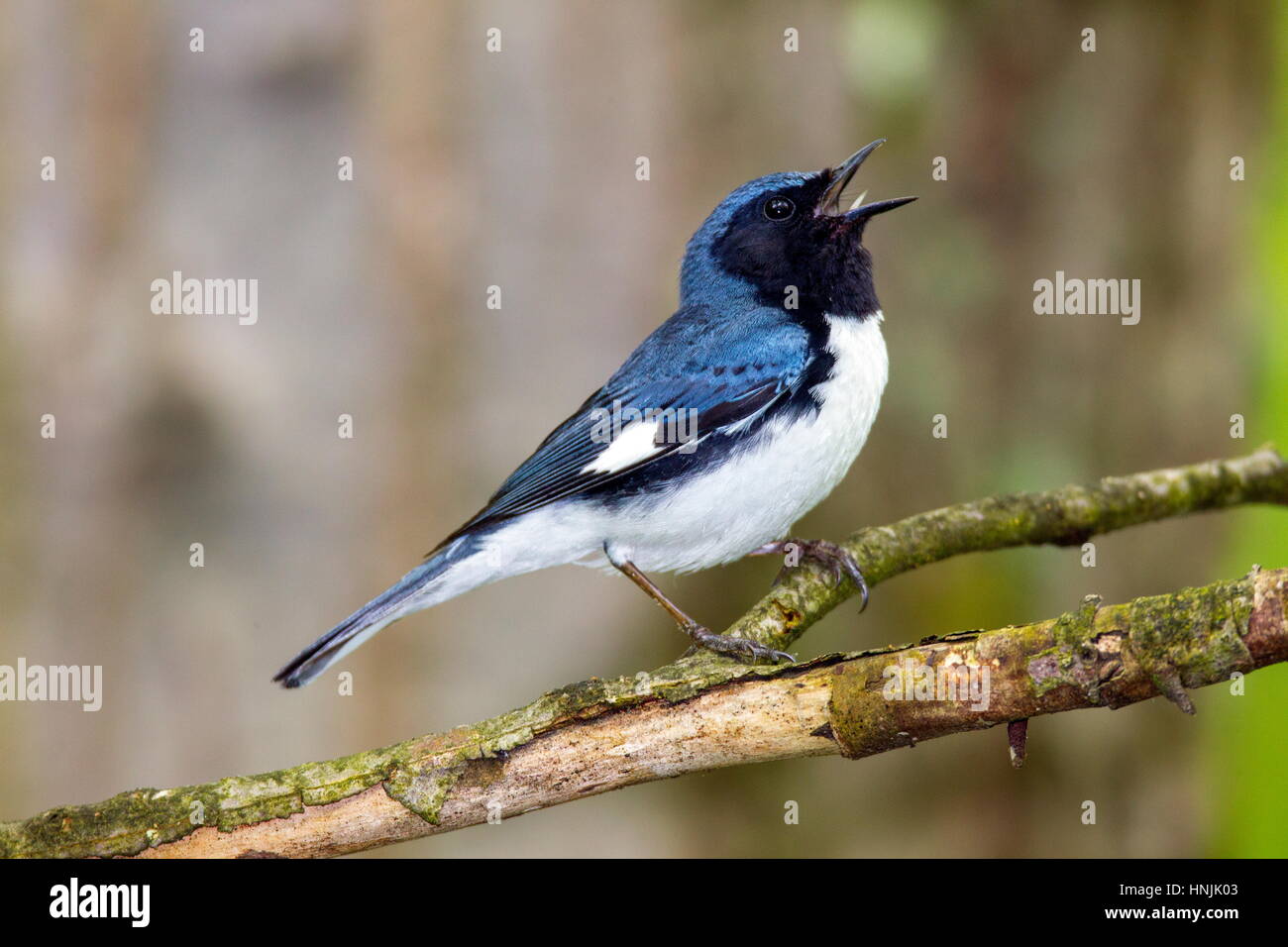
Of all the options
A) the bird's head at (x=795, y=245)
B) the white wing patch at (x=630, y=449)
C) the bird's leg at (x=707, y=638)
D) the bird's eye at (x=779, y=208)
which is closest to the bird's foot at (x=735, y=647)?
the bird's leg at (x=707, y=638)

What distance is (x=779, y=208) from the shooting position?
3805 millimetres

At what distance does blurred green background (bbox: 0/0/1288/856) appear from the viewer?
423cm

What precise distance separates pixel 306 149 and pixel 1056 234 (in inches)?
111

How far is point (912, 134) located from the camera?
169 inches

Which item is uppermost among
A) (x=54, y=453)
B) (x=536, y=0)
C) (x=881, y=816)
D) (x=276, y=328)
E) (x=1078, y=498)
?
(x=536, y=0)

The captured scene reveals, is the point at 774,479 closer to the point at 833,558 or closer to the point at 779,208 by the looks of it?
the point at 833,558

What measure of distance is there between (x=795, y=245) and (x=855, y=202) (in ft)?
1.05

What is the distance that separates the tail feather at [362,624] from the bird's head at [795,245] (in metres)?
1.28

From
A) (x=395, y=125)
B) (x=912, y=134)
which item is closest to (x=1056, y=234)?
(x=912, y=134)

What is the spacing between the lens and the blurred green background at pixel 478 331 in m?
4.23

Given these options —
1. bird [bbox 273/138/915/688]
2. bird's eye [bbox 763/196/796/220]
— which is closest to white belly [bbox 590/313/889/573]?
bird [bbox 273/138/915/688]

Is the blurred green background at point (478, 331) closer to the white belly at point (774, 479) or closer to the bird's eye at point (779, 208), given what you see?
the bird's eye at point (779, 208)

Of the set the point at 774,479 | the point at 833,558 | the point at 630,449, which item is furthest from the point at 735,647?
the point at 630,449

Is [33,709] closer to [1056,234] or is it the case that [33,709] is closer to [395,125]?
[395,125]
